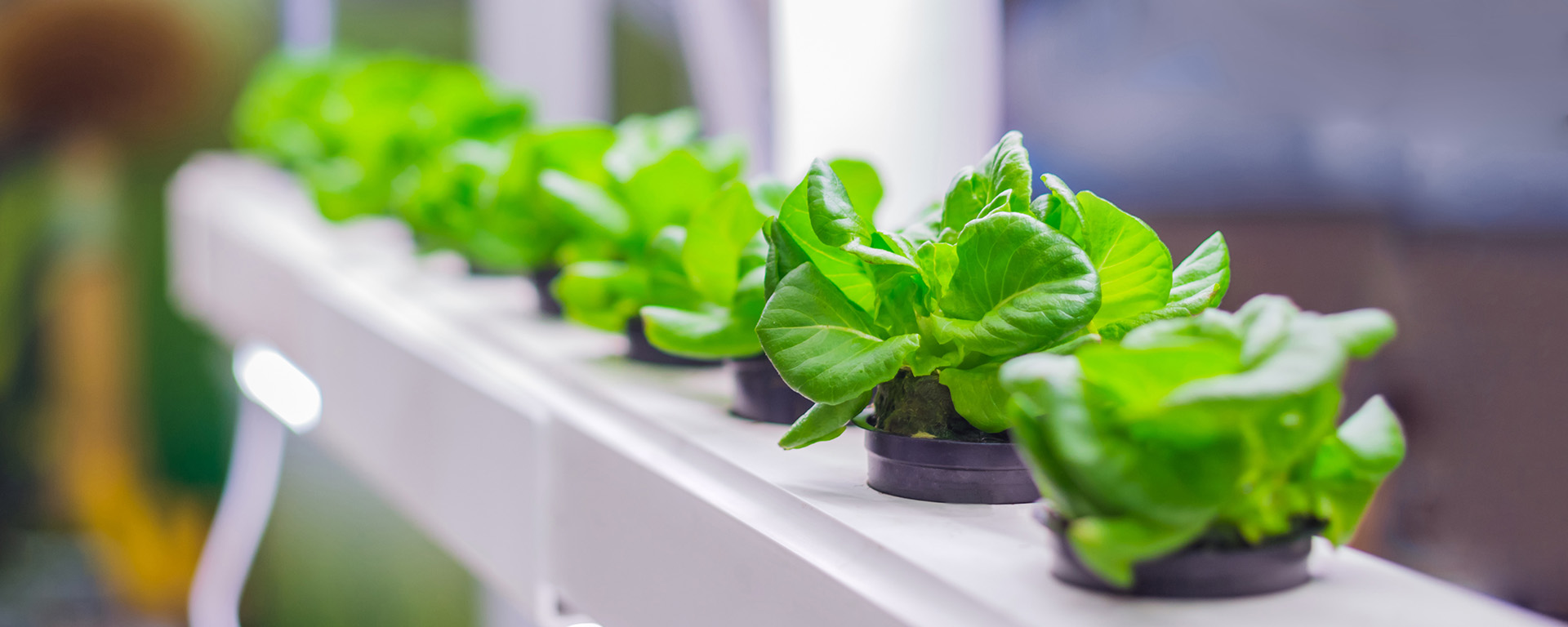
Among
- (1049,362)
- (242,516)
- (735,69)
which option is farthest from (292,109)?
(1049,362)

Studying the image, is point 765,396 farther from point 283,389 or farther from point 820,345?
point 283,389

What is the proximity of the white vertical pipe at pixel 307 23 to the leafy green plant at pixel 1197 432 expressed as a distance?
2.25 meters

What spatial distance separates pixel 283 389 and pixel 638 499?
71cm

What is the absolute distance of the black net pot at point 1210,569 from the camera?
29 centimetres

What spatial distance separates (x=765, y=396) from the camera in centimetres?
51

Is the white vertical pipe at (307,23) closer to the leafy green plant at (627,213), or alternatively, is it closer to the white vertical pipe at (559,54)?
the white vertical pipe at (559,54)

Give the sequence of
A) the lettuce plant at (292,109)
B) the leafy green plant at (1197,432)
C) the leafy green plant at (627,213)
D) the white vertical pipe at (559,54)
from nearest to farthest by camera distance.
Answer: the leafy green plant at (1197,432) < the leafy green plant at (627,213) < the lettuce plant at (292,109) < the white vertical pipe at (559,54)

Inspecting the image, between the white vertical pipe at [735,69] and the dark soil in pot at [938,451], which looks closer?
the dark soil in pot at [938,451]

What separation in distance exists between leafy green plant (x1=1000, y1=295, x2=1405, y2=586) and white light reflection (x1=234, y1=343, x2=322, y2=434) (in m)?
0.83

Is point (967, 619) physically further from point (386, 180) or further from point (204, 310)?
point (204, 310)

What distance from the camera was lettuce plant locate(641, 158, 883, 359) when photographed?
1.59 ft

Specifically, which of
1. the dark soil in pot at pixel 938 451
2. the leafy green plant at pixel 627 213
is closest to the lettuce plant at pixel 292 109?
the leafy green plant at pixel 627 213

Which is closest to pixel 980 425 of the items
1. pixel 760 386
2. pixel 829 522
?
pixel 829 522

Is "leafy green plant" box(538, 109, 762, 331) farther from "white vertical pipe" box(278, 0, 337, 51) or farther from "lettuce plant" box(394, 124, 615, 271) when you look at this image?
"white vertical pipe" box(278, 0, 337, 51)
